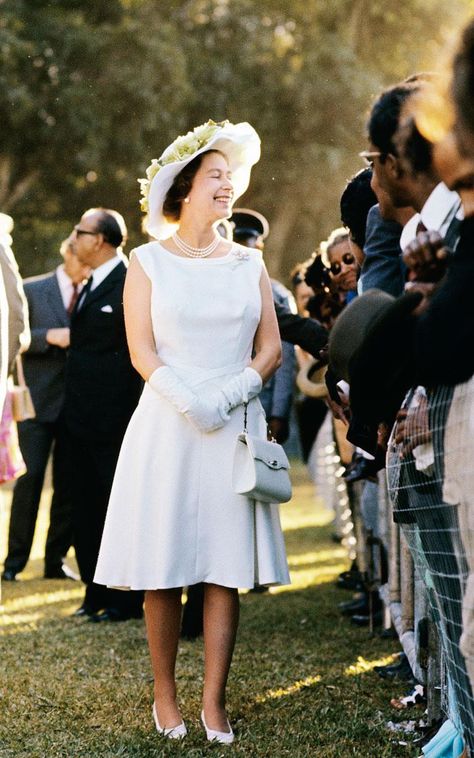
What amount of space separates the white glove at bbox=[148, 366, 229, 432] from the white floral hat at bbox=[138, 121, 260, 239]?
742mm

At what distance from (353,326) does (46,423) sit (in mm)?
7004

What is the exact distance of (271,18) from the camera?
90.0 ft

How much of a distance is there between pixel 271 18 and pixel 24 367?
1888 centimetres

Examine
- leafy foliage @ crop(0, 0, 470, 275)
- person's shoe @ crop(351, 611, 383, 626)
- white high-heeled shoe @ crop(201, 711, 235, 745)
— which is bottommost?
white high-heeled shoe @ crop(201, 711, 235, 745)

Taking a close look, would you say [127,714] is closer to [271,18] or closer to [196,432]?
[196,432]

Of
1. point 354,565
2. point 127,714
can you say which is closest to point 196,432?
point 127,714

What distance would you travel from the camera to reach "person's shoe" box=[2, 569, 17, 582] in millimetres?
9641

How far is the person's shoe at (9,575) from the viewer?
9641 mm

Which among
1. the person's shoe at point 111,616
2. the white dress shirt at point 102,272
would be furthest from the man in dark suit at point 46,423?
the person's shoe at point 111,616

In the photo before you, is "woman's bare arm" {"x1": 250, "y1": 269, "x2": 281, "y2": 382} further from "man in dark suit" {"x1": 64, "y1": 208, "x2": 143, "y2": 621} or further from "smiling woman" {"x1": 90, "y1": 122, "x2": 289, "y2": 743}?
"man in dark suit" {"x1": 64, "y1": 208, "x2": 143, "y2": 621}

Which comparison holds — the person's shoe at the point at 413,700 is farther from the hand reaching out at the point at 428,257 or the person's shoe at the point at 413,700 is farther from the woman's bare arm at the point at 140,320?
the hand reaching out at the point at 428,257

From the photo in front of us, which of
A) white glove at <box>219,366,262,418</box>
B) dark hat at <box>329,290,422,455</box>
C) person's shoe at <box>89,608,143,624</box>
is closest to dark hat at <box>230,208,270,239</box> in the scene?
person's shoe at <box>89,608,143,624</box>

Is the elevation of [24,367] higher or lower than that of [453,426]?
higher

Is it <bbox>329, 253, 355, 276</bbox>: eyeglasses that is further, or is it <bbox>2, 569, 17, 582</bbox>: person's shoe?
<bbox>2, 569, 17, 582</bbox>: person's shoe
